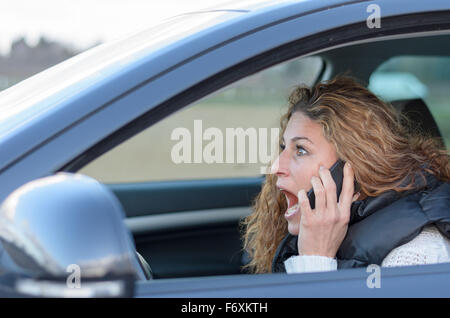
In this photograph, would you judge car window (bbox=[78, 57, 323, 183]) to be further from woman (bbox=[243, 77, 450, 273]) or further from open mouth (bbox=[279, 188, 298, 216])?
open mouth (bbox=[279, 188, 298, 216])

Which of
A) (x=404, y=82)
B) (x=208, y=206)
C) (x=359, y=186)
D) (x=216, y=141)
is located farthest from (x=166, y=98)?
(x=208, y=206)

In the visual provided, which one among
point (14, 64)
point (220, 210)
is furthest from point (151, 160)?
point (14, 64)

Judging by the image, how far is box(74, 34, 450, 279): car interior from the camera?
3031mm

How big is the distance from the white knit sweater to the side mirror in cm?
69

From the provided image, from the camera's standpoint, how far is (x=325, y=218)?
5.55ft

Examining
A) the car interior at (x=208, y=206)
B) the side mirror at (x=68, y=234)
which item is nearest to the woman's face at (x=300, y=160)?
the side mirror at (x=68, y=234)

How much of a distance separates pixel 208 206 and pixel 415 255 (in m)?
2.04

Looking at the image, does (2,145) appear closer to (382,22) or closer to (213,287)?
(213,287)

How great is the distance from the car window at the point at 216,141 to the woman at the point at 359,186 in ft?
0.71

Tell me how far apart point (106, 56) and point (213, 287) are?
0.66m

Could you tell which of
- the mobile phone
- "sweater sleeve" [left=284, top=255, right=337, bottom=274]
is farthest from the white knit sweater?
the mobile phone

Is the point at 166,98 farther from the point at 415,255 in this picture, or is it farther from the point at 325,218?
the point at 415,255

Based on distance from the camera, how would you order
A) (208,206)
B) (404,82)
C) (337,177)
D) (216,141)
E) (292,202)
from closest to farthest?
1. (337,177)
2. (292,202)
3. (216,141)
4. (404,82)
5. (208,206)

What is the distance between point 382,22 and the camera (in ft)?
4.84
